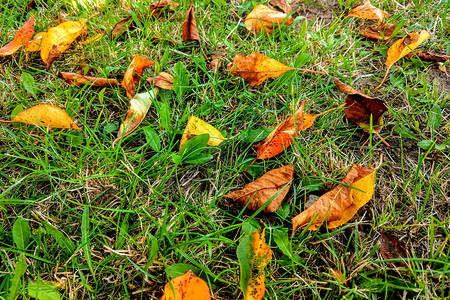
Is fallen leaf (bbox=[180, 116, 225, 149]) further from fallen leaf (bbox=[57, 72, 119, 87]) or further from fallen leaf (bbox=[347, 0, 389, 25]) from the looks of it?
fallen leaf (bbox=[347, 0, 389, 25])

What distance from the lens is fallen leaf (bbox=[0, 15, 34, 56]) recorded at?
1.60 meters

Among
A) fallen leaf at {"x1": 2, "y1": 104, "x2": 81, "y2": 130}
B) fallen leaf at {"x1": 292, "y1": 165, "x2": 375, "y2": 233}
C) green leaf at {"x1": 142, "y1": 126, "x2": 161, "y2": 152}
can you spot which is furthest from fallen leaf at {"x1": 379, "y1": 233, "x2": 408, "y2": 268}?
fallen leaf at {"x1": 2, "y1": 104, "x2": 81, "y2": 130}

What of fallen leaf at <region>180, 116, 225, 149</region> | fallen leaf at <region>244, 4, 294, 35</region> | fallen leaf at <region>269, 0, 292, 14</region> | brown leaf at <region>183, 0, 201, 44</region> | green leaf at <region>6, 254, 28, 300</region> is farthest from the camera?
fallen leaf at <region>269, 0, 292, 14</region>

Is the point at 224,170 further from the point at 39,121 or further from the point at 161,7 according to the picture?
the point at 161,7

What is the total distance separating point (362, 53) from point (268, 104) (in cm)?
73

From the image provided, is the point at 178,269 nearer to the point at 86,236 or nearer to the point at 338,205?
the point at 86,236

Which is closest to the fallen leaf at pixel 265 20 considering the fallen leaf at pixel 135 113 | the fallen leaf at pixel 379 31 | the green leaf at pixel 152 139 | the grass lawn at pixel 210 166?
the grass lawn at pixel 210 166

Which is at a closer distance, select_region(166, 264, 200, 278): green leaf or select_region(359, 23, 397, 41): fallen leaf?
select_region(166, 264, 200, 278): green leaf

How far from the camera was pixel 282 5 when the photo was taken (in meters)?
1.97

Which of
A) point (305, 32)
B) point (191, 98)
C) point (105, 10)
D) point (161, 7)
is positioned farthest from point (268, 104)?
point (105, 10)

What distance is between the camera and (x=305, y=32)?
72.9 inches

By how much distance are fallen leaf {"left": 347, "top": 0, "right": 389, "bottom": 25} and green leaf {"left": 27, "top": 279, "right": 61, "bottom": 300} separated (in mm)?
2192

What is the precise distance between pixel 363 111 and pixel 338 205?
1.79 feet

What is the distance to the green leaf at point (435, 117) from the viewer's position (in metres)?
1.49
